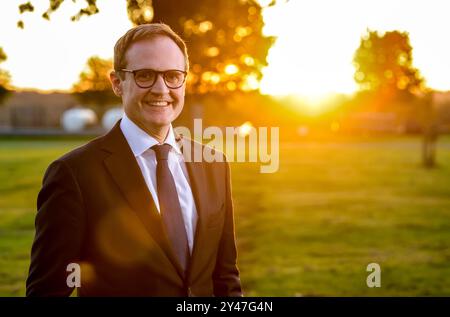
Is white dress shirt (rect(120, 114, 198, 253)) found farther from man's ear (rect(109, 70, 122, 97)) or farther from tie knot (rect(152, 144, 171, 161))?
man's ear (rect(109, 70, 122, 97))

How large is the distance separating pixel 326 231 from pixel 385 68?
52.4 meters

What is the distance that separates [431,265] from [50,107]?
246 ft

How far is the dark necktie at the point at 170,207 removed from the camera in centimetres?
256

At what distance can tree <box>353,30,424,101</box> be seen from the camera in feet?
176

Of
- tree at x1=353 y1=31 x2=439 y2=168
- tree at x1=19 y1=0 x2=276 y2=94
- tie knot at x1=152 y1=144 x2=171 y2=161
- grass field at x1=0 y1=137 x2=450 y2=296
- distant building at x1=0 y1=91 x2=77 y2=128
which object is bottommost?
grass field at x1=0 y1=137 x2=450 y2=296

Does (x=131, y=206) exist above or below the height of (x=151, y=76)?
below

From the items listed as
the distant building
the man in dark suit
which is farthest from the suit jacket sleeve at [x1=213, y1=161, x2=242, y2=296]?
the distant building

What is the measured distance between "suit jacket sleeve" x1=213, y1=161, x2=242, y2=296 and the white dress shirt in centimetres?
31

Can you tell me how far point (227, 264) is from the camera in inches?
118

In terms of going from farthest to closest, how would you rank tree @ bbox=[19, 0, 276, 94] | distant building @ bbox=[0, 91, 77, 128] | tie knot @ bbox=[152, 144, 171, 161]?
distant building @ bbox=[0, 91, 77, 128]
tree @ bbox=[19, 0, 276, 94]
tie knot @ bbox=[152, 144, 171, 161]

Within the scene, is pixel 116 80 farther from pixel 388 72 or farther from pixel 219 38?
pixel 388 72

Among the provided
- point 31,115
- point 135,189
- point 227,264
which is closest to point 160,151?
point 135,189
